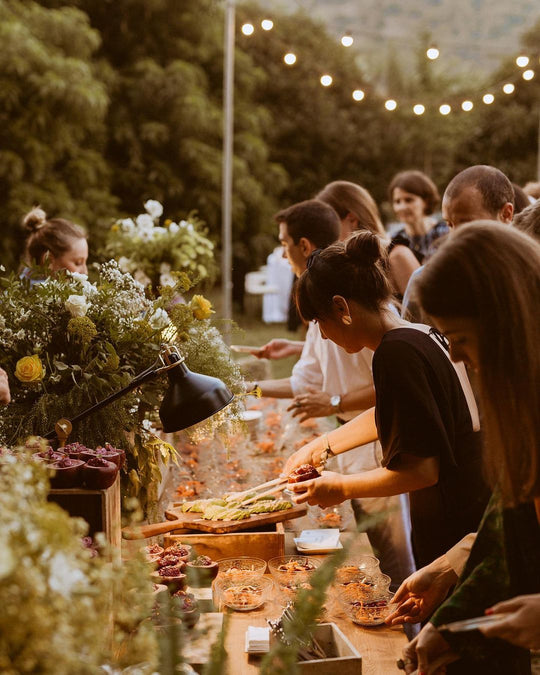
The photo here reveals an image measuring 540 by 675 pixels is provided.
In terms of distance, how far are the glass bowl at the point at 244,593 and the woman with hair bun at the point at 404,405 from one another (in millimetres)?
268

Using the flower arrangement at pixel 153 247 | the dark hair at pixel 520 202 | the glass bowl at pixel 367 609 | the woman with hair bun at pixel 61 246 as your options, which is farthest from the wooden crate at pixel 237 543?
the flower arrangement at pixel 153 247

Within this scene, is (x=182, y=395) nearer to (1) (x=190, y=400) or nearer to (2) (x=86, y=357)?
(1) (x=190, y=400)

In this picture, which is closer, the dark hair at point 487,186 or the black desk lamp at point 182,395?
the black desk lamp at point 182,395

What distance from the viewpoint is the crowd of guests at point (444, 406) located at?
4.22 feet

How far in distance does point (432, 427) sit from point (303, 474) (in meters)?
0.52

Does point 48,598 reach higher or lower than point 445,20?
lower

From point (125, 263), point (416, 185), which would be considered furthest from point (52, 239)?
point (416, 185)

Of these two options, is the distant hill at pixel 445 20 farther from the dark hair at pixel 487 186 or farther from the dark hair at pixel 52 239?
the dark hair at pixel 487 186

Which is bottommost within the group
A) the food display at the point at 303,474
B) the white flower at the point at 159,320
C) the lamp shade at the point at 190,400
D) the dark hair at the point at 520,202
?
the food display at the point at 303,474

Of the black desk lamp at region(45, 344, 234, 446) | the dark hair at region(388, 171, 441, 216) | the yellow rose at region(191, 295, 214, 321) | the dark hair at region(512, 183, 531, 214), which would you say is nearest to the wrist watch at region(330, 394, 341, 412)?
the yellow rose at region(191, 295, 214, 321)

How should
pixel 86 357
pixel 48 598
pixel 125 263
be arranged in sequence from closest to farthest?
pixel 48 598, pixel 86 357, pixel 125 263

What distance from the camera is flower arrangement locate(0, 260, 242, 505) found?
2.14 meters

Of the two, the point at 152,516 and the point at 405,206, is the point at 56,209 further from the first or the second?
the point at 152,516

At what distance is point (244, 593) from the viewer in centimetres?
199
